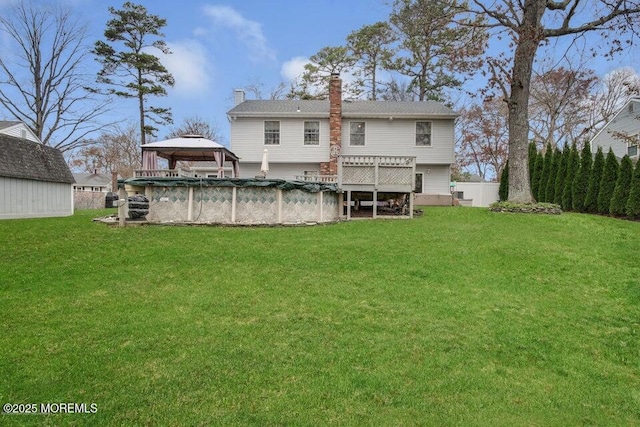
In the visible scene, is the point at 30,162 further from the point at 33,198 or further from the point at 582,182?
the point at 582,182

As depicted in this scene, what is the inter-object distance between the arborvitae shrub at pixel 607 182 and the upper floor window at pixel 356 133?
379 inches

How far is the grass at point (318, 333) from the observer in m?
2.66

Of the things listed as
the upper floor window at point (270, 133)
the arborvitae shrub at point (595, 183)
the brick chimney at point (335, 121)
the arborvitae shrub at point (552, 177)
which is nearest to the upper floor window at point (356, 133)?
the brick chimney at point (335, 121)

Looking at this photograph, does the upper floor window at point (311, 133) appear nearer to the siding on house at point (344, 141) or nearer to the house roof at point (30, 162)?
the siding on house at point (344, 141)

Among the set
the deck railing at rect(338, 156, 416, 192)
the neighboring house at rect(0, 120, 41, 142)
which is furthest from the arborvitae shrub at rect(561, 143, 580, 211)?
the neighboring house at rect(0, 120, 41, 142)

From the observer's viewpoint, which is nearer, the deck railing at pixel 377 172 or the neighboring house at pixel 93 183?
the deck railing at pixel 377 172

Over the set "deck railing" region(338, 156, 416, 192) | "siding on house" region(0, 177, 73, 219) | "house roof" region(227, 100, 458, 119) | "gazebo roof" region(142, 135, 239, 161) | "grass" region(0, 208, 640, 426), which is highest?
"house roof" region(227, 100, 458, 119)

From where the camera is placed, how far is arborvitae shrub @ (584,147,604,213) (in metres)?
14.2

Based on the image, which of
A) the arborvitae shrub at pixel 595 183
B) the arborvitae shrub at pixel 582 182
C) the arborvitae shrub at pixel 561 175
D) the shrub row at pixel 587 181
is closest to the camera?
the shrub row at pixel 587 181

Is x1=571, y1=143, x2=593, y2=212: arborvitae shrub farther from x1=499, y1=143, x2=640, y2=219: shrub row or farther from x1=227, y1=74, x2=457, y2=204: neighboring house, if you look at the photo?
x1=227, y1=74, x2=457, y2=204: neighboring house

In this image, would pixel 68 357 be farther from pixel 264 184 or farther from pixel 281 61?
pixel 281 61

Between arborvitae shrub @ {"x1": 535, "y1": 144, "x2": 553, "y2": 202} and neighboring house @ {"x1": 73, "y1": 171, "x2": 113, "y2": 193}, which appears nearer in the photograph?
arborvitae shrub @ {"x1": 535, "y1": 144, "x2": 553, "y2": 202}

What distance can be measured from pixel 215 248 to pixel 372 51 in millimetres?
24408

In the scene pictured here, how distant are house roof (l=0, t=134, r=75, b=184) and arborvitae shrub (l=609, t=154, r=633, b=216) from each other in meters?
19.4
